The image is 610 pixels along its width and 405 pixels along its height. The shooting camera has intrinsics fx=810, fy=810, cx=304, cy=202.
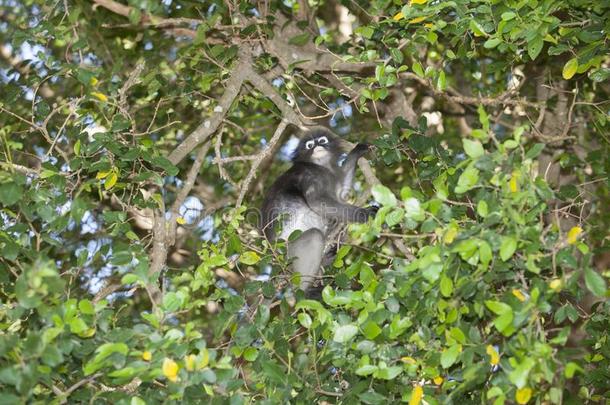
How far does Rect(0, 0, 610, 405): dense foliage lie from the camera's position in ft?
9.22

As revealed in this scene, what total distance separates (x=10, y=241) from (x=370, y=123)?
4013 millimetres

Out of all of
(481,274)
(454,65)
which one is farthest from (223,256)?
(454,65)

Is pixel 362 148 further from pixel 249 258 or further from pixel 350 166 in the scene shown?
pixel 249 258

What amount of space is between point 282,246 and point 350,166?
5.77 ft

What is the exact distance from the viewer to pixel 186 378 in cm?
281

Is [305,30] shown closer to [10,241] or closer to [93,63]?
[93,63]

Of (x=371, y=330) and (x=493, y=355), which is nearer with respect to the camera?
(x=493, y=355)

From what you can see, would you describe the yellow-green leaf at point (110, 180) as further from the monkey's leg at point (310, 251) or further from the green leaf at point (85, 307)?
the monkey's leg at point (310, 251)

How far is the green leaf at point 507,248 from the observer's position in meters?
2.65

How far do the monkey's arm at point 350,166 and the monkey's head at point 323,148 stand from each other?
0.18m

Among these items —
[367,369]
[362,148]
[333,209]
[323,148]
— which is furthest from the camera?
[323,148]

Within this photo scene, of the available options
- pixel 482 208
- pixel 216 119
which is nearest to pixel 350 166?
pixel 216 119

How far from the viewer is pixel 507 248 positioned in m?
2.66

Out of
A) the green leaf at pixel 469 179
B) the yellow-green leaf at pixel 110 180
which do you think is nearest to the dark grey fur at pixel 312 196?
the yellow-green leaf at pixel 110 180
